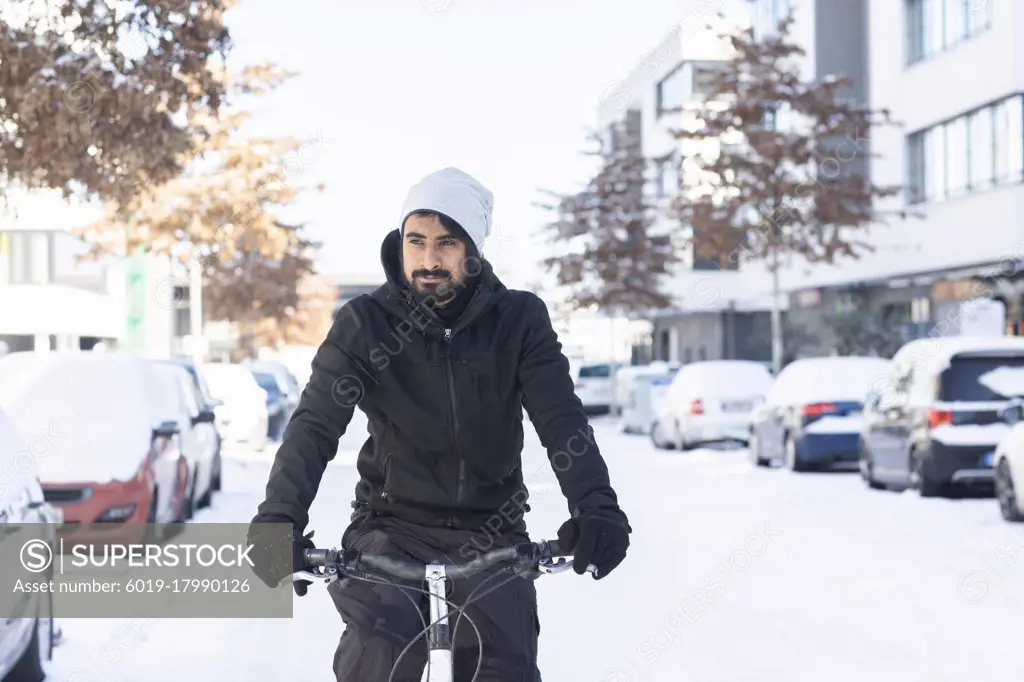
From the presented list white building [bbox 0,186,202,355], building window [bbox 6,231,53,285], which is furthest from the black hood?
building window [bbox 6,231,53,285]

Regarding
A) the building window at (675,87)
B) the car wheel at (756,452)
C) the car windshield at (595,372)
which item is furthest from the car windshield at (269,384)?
the building window at (675,87)

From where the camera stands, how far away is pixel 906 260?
38312 mm

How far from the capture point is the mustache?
390 centimetres

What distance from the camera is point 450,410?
12.6 feet

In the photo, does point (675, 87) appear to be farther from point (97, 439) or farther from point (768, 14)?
point (97, 439)

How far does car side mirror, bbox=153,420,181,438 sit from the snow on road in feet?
4.62

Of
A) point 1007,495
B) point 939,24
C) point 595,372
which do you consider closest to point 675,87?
point 595,372

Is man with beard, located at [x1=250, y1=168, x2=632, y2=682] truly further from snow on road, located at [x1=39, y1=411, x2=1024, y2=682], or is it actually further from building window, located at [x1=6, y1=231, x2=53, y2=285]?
building window, located at [x1=6, y1=231, x2=53, y2=285]

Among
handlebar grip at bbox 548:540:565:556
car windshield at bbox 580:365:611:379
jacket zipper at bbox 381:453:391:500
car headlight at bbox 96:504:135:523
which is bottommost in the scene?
car headlight at bbox 96:504:135:523

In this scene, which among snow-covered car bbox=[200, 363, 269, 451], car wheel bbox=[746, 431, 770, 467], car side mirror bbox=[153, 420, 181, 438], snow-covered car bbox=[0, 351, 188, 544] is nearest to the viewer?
snow-covered car bbox=[0, 351, 188, 544]

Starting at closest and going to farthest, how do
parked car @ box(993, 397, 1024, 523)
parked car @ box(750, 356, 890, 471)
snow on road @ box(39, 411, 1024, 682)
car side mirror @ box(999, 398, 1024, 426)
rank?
snow on road @ box(39, 411, 1024, 682)
parked car @ box(993, 397, 1024, 523)
car side mirror @ box(999, 398, 1024, 426)
parked car @ box(750, 356, 890, 471)

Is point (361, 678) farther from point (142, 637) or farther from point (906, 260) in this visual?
point (906, 260)

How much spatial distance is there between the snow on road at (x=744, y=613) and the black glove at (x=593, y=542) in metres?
3.79

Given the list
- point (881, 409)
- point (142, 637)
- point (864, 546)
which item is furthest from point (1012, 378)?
point (142, 637)
